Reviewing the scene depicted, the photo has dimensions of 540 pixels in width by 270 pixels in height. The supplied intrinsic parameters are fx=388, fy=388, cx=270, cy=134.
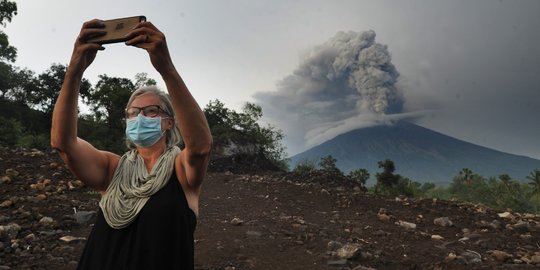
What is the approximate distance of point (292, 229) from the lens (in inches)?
250

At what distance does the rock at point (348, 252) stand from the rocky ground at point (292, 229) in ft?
0.05

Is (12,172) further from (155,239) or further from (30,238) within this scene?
(155,239)

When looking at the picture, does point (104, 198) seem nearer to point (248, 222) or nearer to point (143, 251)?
point (143, 251)

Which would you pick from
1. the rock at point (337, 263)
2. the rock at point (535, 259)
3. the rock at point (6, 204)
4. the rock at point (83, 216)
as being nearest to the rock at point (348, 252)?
the rock at point (337, 263)

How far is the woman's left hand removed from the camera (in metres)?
1.55

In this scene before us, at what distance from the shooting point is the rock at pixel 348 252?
16.3ft

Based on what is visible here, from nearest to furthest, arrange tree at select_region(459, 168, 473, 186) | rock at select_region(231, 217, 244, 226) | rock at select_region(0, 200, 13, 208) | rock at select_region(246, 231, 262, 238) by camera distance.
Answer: rock at select_region(246, 231, 262, 238) → rock at select_region(0, 200, 13, 208) → rock at select_region(231, 217, 244, 226) → tree at select_region(459, 168, 473, 186)

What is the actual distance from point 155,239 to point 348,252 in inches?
146

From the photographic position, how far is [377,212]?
8.50 m

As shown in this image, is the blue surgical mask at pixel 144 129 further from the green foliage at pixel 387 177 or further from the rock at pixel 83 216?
the green foliage at pixel 387 177

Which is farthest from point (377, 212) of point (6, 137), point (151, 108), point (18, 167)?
point (6, 137)

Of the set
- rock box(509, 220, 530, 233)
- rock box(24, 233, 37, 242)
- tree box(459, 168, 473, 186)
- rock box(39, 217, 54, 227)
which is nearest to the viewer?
rock box(24, 233, 37, 242)

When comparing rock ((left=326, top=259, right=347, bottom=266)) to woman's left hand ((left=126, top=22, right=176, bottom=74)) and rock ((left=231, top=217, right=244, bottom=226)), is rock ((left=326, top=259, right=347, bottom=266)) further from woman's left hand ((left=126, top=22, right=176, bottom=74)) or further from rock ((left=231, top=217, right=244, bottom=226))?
woman's left hand ((left=126, top=22, right=176, bottom=74))

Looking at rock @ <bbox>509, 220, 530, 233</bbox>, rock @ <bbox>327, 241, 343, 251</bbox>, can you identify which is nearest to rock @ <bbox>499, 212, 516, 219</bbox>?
rock @ <bbox>509, 220, 530, 233</bbox>
